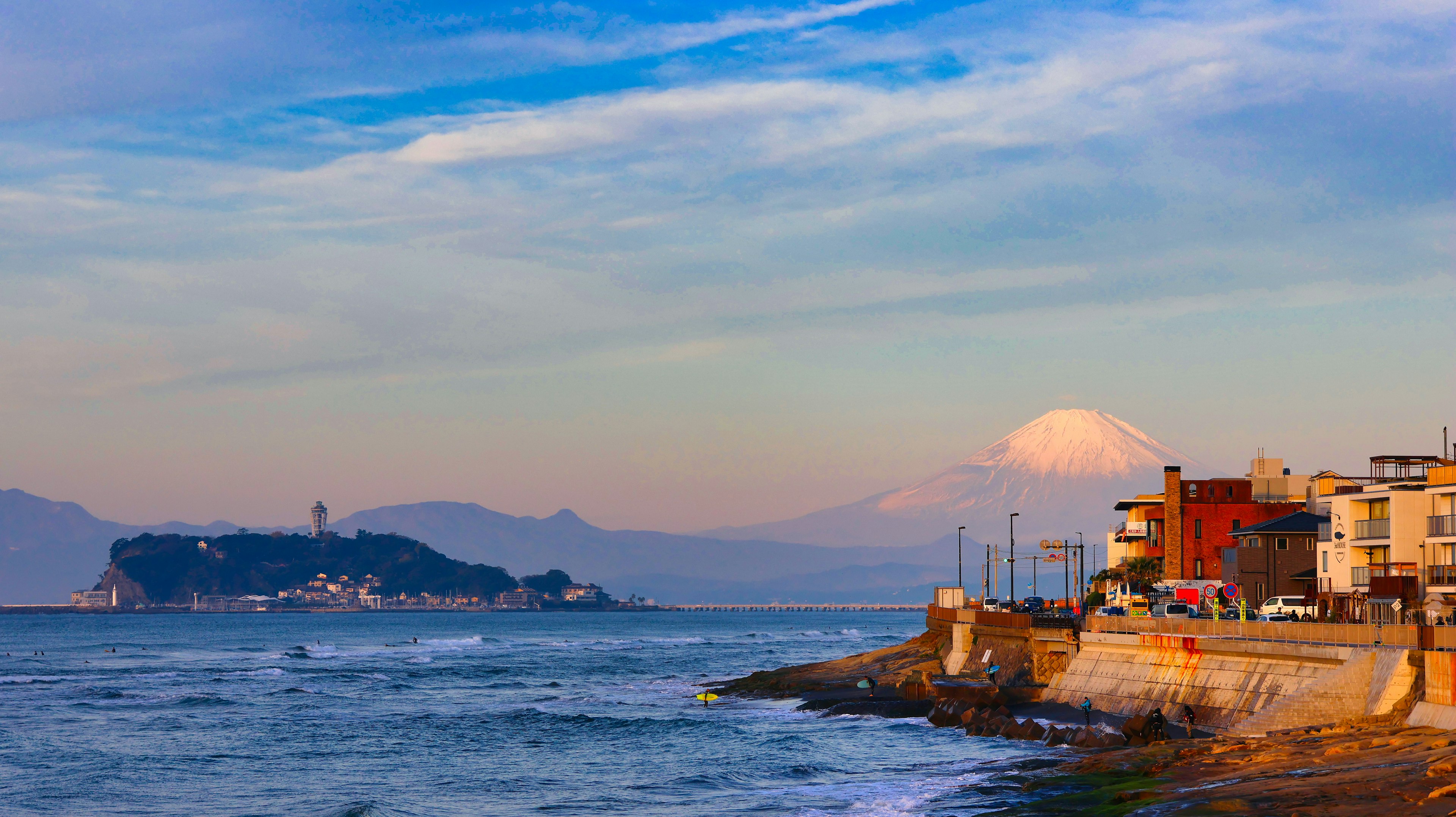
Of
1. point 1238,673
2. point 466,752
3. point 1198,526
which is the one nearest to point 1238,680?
point 1238,673

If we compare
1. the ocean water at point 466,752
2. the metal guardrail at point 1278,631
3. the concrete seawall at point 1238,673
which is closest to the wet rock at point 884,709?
the ocean water at point 466,752

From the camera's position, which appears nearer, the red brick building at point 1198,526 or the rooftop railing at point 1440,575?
the rooftop railing at point 1440,575

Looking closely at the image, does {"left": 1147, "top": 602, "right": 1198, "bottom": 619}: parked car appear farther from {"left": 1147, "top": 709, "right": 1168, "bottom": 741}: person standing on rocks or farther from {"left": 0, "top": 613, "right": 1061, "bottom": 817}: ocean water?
{"left": 1147, "top": 709, "right": 1168, "bottom": 741}: person standing on rocks

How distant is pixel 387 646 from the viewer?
614ft

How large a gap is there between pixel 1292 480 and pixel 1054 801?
2905 inches

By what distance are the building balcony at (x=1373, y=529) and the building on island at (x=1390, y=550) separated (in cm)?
4

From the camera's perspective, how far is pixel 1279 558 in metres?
78.8

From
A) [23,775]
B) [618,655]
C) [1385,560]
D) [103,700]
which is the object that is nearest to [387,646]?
[618,655]

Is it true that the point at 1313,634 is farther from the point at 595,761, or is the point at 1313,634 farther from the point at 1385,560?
the point at 595,761

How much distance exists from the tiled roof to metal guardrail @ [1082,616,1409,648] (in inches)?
911

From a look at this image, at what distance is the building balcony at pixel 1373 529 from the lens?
206ft

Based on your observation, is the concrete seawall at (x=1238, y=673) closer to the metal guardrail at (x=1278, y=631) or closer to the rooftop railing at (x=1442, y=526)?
the metal guardrail at (x=1278, y=631)

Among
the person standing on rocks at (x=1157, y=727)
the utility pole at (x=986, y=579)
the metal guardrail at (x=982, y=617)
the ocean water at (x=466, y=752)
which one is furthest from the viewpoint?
the utility pole at (x=986, y=579)

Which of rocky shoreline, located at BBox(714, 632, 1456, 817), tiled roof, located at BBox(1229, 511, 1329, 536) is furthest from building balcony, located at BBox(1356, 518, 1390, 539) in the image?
rocky shoreline, located at BBox(714, 632, 1456, 817)
